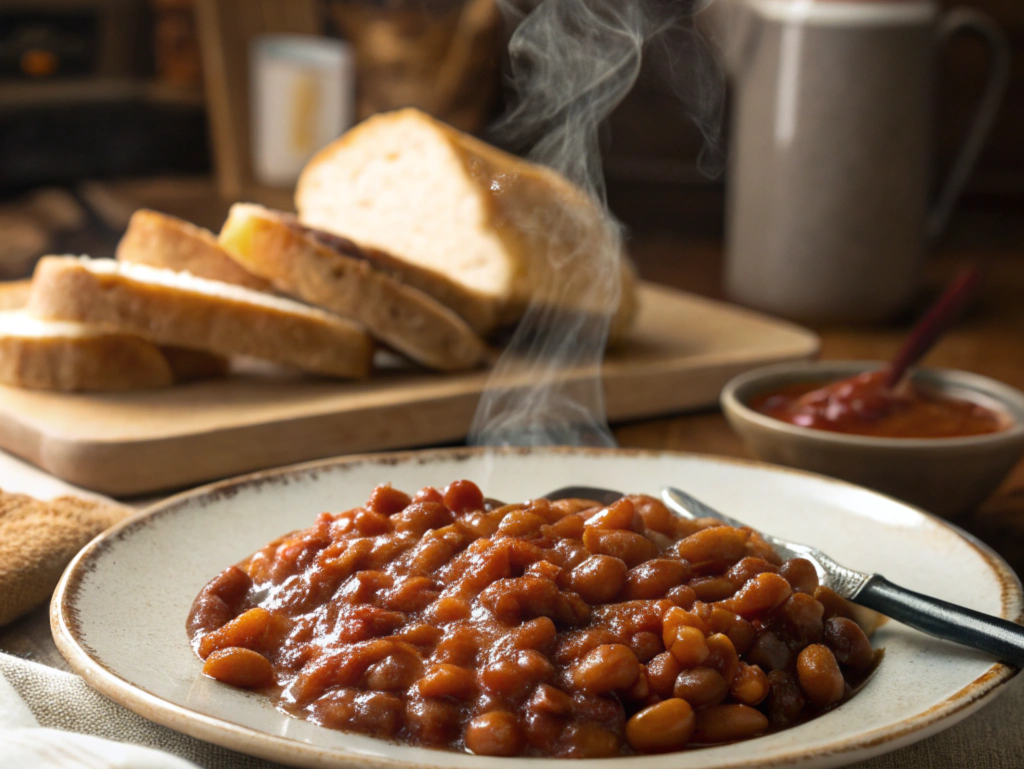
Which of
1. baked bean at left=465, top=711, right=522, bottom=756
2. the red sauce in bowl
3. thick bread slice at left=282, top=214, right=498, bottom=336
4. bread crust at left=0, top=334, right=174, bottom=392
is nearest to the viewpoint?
baked bean at left=465, top=711, right=522, bottom=756

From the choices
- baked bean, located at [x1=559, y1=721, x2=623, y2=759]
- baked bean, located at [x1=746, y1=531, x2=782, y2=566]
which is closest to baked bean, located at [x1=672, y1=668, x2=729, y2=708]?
baked bean, located at [x1=559, y1=721, x2=623, y2=759]

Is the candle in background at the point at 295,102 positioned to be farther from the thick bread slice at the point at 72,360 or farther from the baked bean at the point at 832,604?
the baked bean at the point at 832,604

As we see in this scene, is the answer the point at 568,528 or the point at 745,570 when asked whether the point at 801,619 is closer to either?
the point at 745,570

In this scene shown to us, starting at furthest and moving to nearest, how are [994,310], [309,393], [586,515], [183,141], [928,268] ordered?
[183,141] < [928,268] < [994,310] < [309,393] < [586,515]

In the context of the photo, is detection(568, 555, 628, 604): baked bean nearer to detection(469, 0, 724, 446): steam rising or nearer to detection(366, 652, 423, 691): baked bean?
detection(366, 652, 423, 691): baked bean

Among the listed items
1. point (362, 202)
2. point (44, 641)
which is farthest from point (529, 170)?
point (44, 641)

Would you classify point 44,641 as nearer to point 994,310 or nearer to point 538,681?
point 538,681
